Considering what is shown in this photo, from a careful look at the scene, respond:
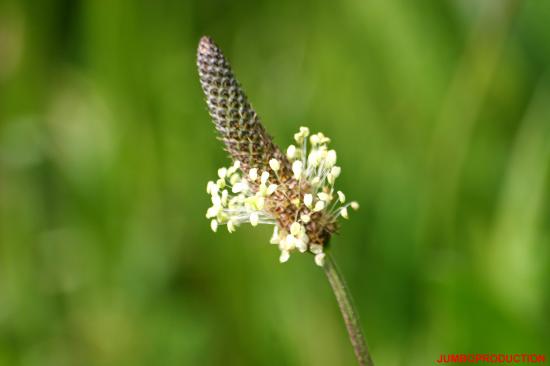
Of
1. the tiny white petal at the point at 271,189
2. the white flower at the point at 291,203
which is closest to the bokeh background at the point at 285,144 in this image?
the white flower at the point at 291,203

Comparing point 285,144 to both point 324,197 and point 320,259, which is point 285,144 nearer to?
point 324,197

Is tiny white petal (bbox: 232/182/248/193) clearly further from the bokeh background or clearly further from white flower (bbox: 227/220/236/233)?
the bokeh background

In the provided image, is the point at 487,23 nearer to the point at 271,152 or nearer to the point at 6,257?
the point at 271,152

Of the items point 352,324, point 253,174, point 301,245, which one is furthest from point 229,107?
point 352,324

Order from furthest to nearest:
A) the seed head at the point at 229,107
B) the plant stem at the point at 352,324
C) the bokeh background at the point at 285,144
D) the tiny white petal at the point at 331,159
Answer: the bokeh background at the point at 285,144, the tiny white petal at the point at 331,159, the seed head at the point at 229,107, the plant stem at the point at 352,324

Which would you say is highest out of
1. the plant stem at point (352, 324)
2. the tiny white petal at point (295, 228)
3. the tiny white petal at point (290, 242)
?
the tiny white petal at point (295, 228)

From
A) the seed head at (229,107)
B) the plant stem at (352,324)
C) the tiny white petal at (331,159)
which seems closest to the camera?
the plant stem at (352,324)

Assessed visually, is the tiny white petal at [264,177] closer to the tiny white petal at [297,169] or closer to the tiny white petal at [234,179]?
the tiny white petal at [297,169]
